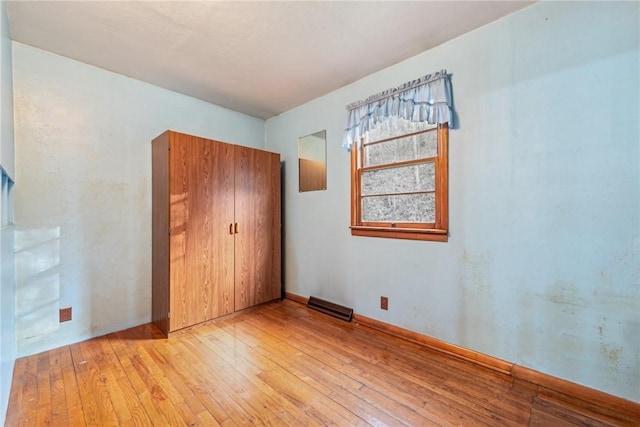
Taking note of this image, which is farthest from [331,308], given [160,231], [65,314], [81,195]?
[81,195]

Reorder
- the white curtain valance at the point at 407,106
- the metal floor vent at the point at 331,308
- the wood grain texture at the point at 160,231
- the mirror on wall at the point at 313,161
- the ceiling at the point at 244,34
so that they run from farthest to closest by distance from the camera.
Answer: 1. the mirror on wall at the point at 313,161
2. the metal floor vent at the point at 331,308
3. the wood grain texture at the point at 160,231
4. the white curtain valance at the point at 407,106
5. the ceiling at the point at 244,34

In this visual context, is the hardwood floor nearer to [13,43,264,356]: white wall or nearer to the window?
[13,43,264,356]: white wall

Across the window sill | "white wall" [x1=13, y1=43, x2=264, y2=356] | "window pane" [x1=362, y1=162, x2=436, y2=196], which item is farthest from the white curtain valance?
"white wall" [x1=13, y1=43, x2=264, y2=356]

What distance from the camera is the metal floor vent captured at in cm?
288

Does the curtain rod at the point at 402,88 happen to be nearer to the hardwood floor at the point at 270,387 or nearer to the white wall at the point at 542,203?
the white wall at the point at 542,203

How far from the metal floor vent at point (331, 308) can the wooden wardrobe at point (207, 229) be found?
560mm

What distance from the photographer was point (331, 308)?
3020 mm

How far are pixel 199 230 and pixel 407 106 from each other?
226 cm

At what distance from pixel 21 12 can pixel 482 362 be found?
158 inches

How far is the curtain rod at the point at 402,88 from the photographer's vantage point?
7.24 feet

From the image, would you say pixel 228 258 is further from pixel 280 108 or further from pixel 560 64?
pixel 560 64

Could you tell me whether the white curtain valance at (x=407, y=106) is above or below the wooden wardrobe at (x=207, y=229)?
above

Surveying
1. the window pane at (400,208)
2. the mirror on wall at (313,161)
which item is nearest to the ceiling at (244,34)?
the mirror on wall at (313,161)

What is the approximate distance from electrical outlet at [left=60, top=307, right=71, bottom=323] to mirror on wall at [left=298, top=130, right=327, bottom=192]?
2505 mm
